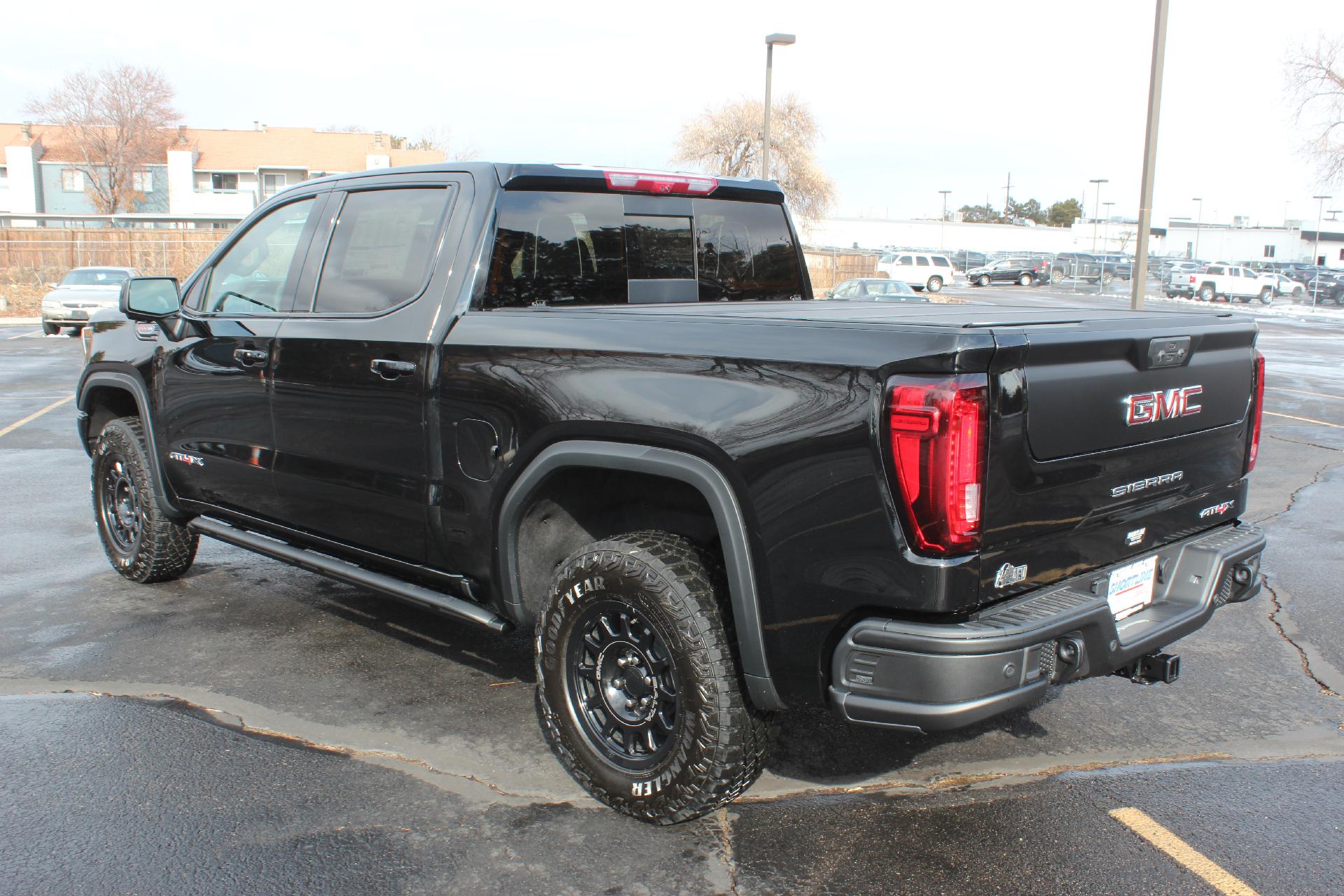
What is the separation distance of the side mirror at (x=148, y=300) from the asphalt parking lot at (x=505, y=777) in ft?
4.74

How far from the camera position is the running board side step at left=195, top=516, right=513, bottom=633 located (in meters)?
3.83

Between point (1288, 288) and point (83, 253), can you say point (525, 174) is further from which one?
point (1288, 288)

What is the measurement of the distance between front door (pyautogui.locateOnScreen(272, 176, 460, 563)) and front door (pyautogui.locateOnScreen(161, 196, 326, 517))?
16 centimetres

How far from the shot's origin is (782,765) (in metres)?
3.80

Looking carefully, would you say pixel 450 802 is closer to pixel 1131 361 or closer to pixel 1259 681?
pixel 1131 361

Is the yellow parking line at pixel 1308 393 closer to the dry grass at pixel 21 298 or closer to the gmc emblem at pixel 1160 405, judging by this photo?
the gmc emblem at pixel 1160 405

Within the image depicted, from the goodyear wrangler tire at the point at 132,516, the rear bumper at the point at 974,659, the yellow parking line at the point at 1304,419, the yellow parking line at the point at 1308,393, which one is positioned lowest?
the yellow parking line at the point at 1308,393

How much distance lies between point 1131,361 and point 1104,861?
4.64ft

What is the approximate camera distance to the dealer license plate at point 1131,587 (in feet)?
10.6

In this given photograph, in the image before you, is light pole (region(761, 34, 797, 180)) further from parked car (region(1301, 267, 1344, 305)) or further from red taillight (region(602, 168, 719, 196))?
parked car (region(1301, 267, 1344, 305))

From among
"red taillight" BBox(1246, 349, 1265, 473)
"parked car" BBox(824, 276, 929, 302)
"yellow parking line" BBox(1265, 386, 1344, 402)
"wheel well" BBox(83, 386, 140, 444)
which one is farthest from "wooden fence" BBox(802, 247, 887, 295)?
"red taillight" BBox(1246, 349, 1265, 473)

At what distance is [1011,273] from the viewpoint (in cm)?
5544

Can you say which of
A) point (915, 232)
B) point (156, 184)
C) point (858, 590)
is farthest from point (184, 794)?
point (915, 232)

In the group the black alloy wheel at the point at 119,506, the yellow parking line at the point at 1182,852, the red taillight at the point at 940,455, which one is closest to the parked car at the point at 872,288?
the black alloy wheel at the point at 119,506
